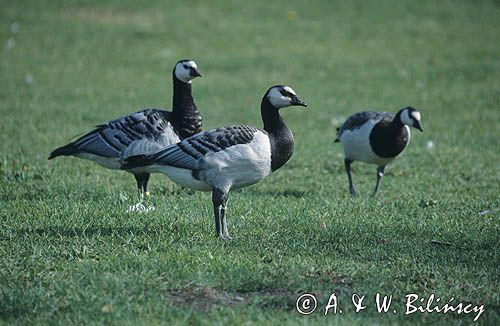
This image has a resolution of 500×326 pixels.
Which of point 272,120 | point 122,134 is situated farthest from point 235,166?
point 122,134

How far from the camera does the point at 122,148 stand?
920 cm

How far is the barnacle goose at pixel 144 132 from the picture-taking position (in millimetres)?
9055

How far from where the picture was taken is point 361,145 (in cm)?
A: 1054

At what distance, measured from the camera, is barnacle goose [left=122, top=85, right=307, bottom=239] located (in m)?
7.33

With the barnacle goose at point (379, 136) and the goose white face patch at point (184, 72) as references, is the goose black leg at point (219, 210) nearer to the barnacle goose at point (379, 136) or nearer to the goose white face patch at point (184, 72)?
the goose white face patch at point (184, 72)

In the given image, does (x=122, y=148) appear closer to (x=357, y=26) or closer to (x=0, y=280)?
(x=0, y=280)

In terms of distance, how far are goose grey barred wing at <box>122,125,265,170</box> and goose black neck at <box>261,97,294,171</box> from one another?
8.3 inches

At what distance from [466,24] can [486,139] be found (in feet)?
37.8

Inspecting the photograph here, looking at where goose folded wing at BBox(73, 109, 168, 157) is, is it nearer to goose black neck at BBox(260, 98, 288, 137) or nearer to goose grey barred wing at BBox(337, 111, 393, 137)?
goose black neck at BBox(260, 98, 288, 137)

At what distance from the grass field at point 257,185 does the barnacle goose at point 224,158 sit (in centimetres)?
48

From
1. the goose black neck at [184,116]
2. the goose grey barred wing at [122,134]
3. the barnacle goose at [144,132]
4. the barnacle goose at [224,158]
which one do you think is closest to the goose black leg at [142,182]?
the barnacle goose at [144,132]

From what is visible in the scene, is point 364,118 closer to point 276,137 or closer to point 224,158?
point 276,137

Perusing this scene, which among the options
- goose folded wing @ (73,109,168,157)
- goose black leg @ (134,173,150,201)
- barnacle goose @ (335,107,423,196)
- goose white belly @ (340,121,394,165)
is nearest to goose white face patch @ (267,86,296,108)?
goose folded wing @ (73,109,168,157)

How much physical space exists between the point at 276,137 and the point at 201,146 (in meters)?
0.73
